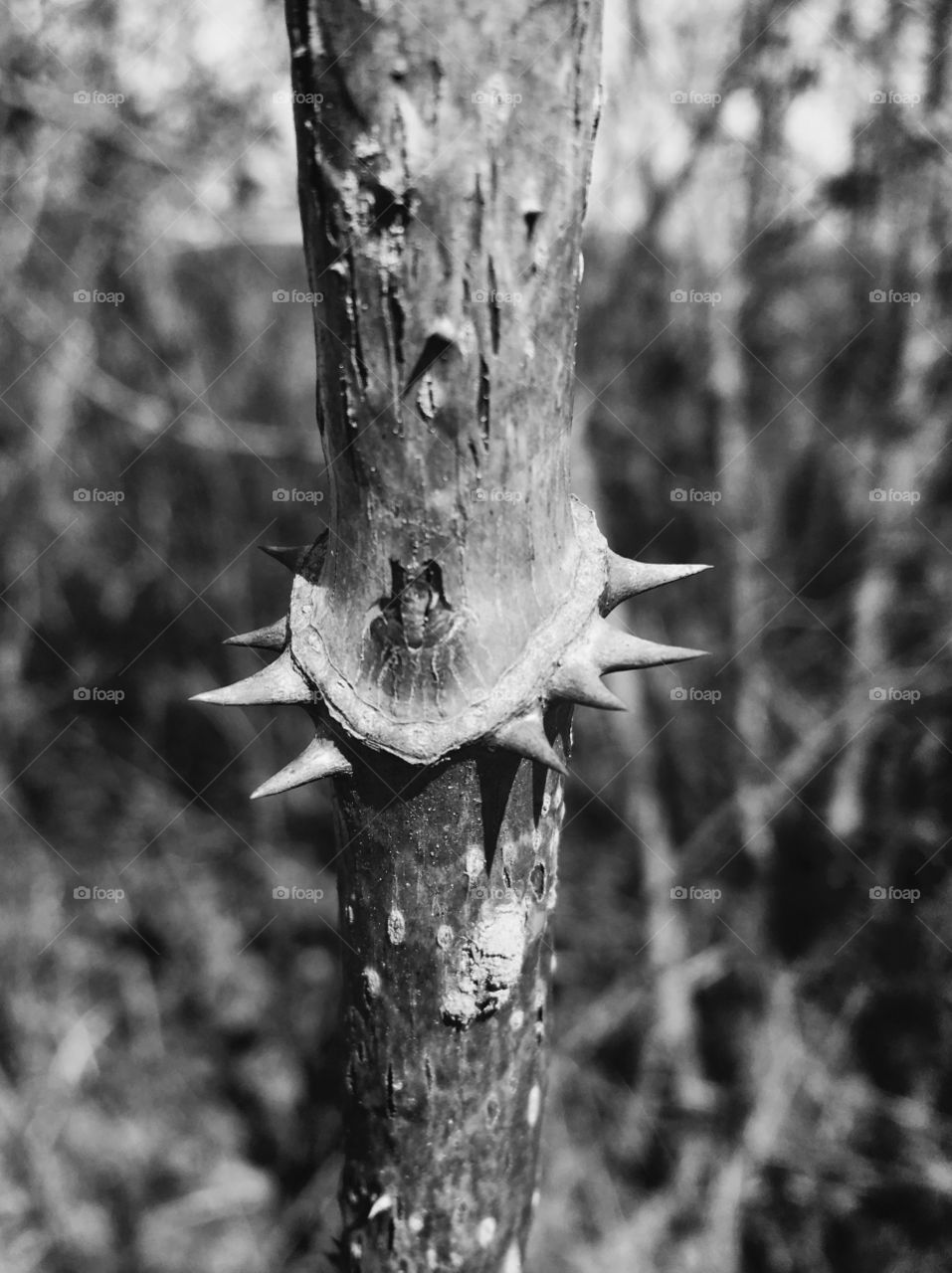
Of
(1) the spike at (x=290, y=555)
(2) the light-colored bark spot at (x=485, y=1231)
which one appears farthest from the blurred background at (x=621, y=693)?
(2) the light-colored bark spot at (x=485, y=1231)

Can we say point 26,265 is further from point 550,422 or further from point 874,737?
point 874,737

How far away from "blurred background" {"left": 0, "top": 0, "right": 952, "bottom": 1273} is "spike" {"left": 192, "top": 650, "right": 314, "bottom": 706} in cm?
125

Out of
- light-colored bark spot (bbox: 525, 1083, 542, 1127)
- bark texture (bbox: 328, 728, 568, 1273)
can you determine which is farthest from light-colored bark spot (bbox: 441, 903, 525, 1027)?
light-colored bark spot (bbox: 525, 1083, 542, 1127)

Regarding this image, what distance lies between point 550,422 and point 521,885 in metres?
0.36

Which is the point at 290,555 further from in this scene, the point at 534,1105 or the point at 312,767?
the point at 534,1105

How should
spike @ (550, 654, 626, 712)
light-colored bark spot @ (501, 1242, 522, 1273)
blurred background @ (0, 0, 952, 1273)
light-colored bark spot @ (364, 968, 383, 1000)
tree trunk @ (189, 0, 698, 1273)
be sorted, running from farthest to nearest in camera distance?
blurred background @ (0, 0, 952, 1273) → light-colored bark spot @ (501, 1242, 522, 1273) → light-colored bark spot @ (364, 968, 383, 1000) → spike @ (550, 654, 626, 712) → tree trunk @ (189, 0, 698, 1273)

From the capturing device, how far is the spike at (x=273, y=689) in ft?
2.08

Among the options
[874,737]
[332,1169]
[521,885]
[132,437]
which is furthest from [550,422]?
[132,437]

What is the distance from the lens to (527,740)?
1.98 feet

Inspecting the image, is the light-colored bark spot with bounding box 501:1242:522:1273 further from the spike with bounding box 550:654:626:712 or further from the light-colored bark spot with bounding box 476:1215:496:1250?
the spike with bounding box 550:654:626:712

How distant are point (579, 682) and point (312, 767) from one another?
20 centimetres

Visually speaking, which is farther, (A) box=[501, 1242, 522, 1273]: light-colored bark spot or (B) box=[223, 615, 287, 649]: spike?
(A) box=[501, 1242, 522, 1273]: light-colored bark spot

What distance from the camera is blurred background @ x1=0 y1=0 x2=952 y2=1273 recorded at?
2135 millimetres

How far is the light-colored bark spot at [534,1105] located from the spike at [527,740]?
14.9 inches
